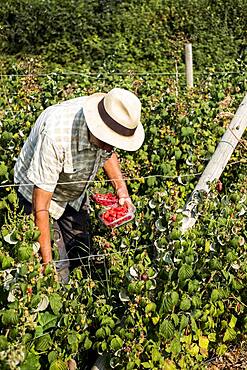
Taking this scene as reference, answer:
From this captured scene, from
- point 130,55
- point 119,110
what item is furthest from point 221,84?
point 130,55

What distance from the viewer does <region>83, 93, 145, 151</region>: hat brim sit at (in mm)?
3086

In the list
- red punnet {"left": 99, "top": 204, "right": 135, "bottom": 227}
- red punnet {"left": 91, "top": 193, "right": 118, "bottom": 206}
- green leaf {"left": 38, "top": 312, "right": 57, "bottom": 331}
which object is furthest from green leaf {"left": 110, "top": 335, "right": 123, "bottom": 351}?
red punnet {"left": 91, "top": 193, "right": 118, "bottom": 206}

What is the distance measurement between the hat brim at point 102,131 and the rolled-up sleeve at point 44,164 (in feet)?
0.68

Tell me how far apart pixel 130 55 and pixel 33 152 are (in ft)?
26.9

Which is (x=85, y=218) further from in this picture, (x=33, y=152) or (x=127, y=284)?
(x=127, y=284)

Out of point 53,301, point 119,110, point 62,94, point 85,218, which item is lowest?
point 62,94

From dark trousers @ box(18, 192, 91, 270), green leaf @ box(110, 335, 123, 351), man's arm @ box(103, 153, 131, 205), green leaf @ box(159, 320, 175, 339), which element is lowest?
dark trousers @ box(18, 192, 91, 270)

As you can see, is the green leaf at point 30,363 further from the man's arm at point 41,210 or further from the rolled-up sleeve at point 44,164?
the rolled-up sleeve at point 44,164

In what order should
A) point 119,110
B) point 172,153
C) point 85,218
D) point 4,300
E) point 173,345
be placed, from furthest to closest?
1. point 172,153
2. point 85,218
3. point 119,110
4. point 173,345
5. point 4,300

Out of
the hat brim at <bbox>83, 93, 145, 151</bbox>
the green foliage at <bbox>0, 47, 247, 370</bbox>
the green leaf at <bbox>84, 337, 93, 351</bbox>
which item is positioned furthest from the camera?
the hat brim at <bbox>83, 93, 145, 151</bbox>

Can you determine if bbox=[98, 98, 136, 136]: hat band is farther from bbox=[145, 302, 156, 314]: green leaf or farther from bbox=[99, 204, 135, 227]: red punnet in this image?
bbox=[145, 302, 156, 314]: green leaf

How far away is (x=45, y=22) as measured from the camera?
1130 cm

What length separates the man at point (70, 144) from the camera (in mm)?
3115

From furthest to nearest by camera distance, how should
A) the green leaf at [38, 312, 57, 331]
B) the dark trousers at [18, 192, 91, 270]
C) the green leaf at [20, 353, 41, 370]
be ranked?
the dark trousers at [18, 192, 91, 270] → the green leaf at [38, 312, 57, 331] → the green leaf at [20, 353, 41, 370]
